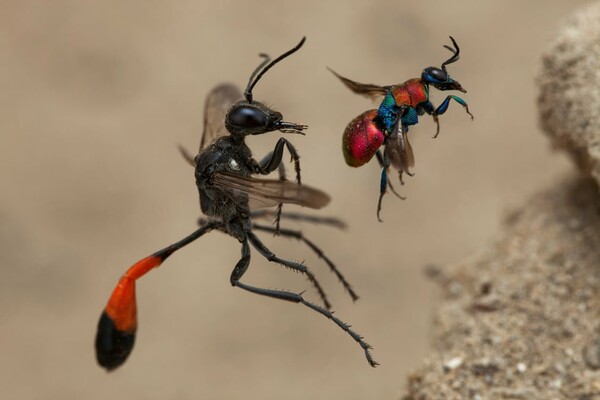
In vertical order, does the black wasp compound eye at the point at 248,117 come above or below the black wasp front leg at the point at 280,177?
above

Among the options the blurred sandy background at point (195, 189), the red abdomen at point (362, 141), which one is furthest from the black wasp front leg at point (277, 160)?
the blurred sandy background at point (195, 189)

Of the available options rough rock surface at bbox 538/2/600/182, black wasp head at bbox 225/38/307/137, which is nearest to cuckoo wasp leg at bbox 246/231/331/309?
black wasp head at bbox 225/38/307/137

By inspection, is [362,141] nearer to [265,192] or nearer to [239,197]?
[265,192]

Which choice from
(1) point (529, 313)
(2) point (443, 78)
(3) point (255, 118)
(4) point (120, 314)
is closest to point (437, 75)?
(2) point (443, 78)

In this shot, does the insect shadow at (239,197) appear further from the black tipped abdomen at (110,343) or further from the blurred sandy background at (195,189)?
the blurred sandy background at (195,189)

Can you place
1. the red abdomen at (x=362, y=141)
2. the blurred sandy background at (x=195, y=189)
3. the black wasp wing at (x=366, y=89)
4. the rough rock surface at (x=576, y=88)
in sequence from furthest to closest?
1. the blurred sandy background at (x=195, y=189)
2. the rough rock surface at (x=576, y=88)
3. the black wasp wing at (x=366, y=89)
4. the red abdomen at (x=362, y=141)

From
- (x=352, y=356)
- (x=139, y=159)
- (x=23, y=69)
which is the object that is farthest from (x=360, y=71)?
(x=23, y=69)

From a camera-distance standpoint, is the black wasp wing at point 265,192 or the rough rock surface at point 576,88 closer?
the black wasp wing at point 265,192

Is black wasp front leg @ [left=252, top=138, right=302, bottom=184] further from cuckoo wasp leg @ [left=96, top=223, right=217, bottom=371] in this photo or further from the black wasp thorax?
cuckoo wasp leg @ [left=96, top=223, right=217, bottom=371]
